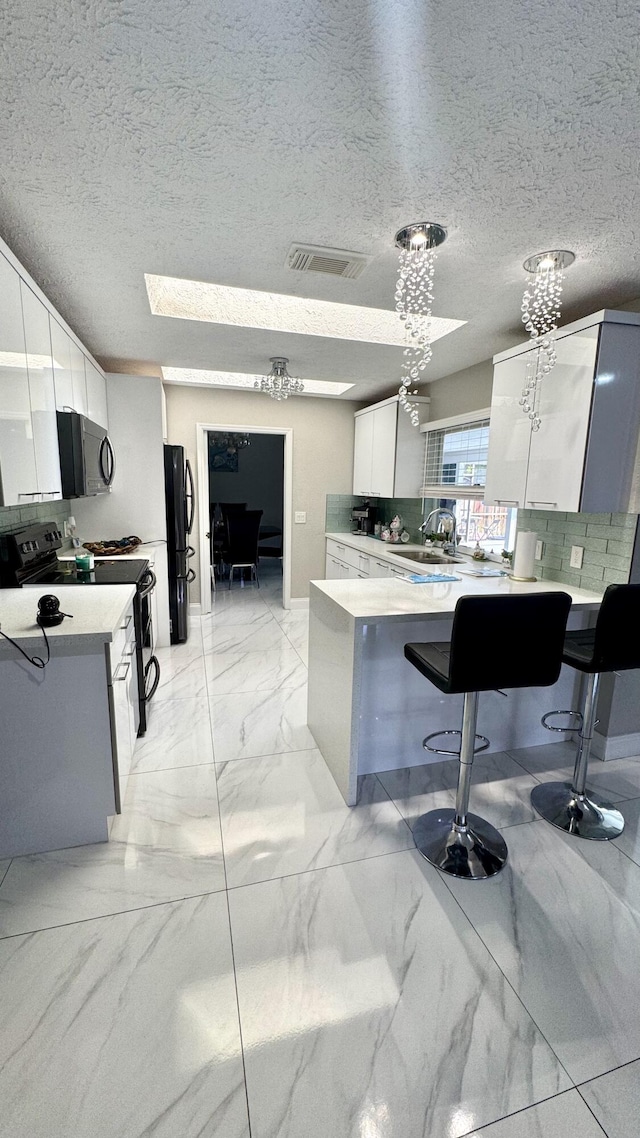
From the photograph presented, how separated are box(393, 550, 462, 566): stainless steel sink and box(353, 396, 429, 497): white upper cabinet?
59 cm

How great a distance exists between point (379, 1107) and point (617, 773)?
6.30 ft

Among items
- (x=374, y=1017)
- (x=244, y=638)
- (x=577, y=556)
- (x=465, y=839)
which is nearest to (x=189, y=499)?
(x=244, y=638)

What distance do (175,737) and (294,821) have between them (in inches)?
38.3

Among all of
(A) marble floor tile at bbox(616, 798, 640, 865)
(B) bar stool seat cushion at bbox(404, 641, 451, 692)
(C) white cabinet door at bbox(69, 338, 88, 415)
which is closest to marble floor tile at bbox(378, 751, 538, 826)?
(A) marble floor tile at bbox(616, 798, 640, 865)

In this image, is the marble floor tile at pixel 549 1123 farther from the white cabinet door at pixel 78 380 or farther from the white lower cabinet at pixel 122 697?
the white cabinet door at pixel 78 380

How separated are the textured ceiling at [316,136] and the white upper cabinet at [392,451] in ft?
6.69

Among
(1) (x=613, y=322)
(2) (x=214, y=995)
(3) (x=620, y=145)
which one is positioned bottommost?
(2) (x=214, y=995)

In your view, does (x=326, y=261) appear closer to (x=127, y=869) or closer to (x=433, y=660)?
(x=433, y=660)

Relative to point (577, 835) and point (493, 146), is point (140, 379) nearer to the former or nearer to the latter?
point (493, 146)

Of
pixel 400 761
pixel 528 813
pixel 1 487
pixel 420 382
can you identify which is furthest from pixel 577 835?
pixel 420 382

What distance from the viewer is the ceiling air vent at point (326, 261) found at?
1.93 meters

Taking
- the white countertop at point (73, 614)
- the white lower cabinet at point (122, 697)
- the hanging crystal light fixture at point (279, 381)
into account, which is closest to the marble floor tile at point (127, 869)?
the white lower cabinet at point (122, 697)

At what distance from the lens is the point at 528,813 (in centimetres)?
210

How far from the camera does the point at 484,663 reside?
5.32ft
